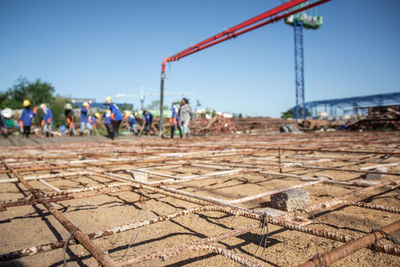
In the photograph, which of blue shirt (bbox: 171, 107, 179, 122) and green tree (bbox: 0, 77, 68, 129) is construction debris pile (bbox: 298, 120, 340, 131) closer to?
blue shirt (bbox: 171, 107, 179, 122)

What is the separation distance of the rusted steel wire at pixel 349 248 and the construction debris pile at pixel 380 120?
15.3m

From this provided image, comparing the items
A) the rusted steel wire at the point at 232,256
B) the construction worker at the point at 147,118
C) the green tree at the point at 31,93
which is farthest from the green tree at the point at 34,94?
the rusted steel wire at the point at 232,256

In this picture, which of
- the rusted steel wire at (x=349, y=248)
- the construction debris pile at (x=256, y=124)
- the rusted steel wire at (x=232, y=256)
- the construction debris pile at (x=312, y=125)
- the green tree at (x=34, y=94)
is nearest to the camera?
the rusted steel wire at (x=349, y=248)

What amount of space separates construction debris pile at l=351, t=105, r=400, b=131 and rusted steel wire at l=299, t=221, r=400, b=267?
1529 cm

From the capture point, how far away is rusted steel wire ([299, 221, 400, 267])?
72 cm

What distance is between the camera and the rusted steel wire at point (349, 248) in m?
0.72

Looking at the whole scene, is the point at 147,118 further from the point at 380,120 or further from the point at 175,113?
the point at 380,120

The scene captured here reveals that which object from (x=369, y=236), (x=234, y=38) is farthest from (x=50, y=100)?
(x=369, y=236)

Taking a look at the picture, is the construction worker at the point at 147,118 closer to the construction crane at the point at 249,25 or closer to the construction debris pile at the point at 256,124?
the construction crane at the point at 249,25

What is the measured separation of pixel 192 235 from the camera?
1.44 metres

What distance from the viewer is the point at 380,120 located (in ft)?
46.2

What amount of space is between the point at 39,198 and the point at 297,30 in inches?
1633

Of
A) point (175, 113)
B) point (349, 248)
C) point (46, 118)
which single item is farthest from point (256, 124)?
point (349, 248)

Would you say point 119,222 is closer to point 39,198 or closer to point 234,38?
point 39,198
